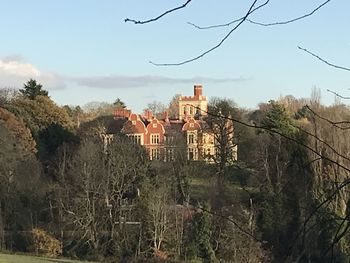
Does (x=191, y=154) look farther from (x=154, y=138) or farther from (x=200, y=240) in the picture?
(x=200, y=240)

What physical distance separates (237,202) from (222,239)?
13.2 ft

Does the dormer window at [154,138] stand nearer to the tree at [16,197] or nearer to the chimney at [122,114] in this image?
the chimney at [122,114]

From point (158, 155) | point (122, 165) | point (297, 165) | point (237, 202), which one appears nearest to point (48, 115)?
point (158, 155)

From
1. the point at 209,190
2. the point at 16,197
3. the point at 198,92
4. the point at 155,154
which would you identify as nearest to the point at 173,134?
the point at 155,154

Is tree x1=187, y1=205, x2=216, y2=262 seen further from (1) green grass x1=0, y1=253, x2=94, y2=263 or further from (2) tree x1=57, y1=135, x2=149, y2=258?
(1) green grass x1=0, y1=253, x2=94, y2=263

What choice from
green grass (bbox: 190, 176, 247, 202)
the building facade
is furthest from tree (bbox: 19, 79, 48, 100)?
green grass (bbox: 190, 176, 247, 202)

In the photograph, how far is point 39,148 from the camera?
3142cm

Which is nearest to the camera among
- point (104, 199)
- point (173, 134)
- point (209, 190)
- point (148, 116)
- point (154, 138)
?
point (104, 199)

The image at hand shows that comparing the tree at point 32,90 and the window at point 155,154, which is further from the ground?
the tree at point 32,90

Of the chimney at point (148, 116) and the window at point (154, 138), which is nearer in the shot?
the window at point (154, 138)

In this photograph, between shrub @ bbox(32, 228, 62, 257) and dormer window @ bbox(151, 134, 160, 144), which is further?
dormer window @ bbox(151, 134, 160, 144)

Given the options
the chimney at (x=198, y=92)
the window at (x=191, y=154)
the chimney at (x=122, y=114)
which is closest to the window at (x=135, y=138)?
the chimney at (x=122, y=114)

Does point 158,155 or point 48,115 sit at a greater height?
point 48,115

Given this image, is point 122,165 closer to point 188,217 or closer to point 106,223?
point 106,223
